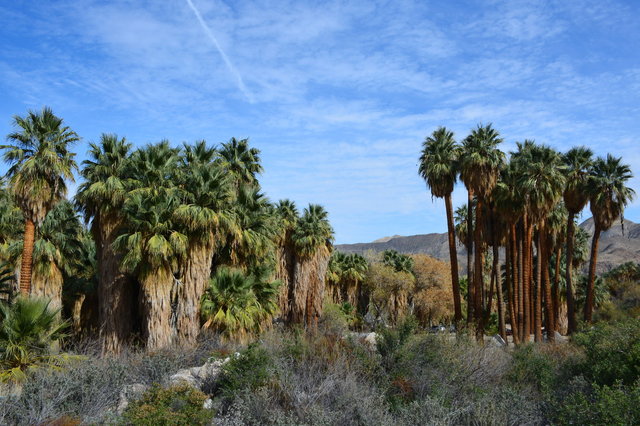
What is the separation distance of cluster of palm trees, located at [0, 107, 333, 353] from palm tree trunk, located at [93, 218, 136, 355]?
0.05 meters

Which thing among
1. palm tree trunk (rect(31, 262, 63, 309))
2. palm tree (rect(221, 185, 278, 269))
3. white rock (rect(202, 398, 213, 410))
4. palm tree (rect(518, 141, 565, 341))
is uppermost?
palm tree (rect(518, 141, 565, 341))

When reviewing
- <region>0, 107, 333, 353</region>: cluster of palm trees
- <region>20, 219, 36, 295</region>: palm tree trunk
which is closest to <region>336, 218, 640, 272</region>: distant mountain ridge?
<region>0, 107, 333, 353</region>: cluster of palm trees

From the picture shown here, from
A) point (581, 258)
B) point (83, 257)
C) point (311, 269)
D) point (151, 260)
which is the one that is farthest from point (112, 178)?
point (581, 258)

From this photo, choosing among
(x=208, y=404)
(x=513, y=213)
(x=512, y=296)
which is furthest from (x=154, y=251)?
(x=512, y=296)

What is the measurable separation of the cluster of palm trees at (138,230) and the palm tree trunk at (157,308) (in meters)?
0.04

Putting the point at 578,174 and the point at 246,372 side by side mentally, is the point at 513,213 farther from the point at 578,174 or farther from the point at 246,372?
the point at 246,372

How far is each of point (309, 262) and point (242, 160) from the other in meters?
10.1

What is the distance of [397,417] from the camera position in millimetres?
11930

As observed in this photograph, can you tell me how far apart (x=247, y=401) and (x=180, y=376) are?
344 cm

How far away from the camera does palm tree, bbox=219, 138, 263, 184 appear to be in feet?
117

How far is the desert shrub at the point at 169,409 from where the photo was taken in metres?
10.2

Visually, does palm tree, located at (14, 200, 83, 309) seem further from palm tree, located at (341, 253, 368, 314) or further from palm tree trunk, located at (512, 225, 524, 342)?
palm tree, located at (341, 253, 368, 314)

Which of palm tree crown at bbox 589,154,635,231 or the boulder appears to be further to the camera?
palm tree crown at bbox 589,154,635,231

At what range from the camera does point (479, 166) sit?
32281mm
